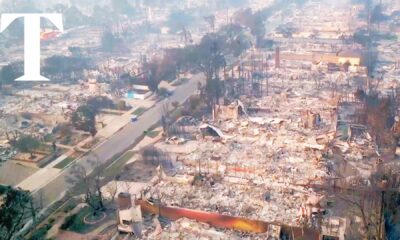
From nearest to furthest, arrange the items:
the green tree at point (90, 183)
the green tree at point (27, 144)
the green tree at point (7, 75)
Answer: the green tree at point (90, 183) → the green tree at point (27, 144) → the green tree at point (7, 75)

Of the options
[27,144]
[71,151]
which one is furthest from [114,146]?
[27,144]

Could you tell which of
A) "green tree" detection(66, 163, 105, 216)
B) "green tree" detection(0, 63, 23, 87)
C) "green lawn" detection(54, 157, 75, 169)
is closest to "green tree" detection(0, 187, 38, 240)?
"green tree" detection(66, 163, 105, 216)

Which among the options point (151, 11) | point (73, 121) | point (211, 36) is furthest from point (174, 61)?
point (151, 11)

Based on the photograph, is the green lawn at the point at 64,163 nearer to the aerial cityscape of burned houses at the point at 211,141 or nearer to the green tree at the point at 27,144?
the aerial cityscape of burned houses at the point at 211,141

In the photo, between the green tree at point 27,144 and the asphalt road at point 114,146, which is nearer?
the asphalt road at point 114,146

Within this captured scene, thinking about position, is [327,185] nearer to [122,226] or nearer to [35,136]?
[122,226]

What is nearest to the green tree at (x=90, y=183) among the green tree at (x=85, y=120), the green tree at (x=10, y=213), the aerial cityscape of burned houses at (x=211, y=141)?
the aerial cityscape of burned houses at (x=211, y=141)
